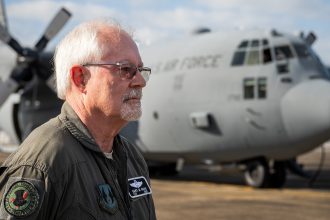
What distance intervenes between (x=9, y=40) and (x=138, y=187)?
681 inches

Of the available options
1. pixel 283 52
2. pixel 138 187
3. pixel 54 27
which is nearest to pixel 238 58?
pixel 283 52

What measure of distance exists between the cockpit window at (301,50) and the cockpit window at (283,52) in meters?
0.20

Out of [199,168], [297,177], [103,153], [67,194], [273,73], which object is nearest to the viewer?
[67,194]

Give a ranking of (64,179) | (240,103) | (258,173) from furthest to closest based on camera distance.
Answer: (258,173) → (240,103) → (64,179)

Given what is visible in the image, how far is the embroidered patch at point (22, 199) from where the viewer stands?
2.01m

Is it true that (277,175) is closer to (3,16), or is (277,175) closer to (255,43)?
(255,43)

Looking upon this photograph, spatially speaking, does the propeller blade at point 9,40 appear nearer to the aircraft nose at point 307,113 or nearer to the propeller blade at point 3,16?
the propeller blade at point 3,16

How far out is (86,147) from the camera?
232 cm

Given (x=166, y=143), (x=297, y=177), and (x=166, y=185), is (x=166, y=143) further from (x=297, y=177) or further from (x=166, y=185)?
(x=297, y=177)

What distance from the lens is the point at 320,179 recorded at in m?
19.5

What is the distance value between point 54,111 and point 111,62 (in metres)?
17.6

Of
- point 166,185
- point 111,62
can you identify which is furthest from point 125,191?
point 166,185

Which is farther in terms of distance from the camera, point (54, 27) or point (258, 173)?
point (54, 27)

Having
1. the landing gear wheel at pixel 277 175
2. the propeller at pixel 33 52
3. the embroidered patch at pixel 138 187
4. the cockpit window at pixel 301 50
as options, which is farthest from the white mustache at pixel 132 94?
the propeller at pixel 33 52
